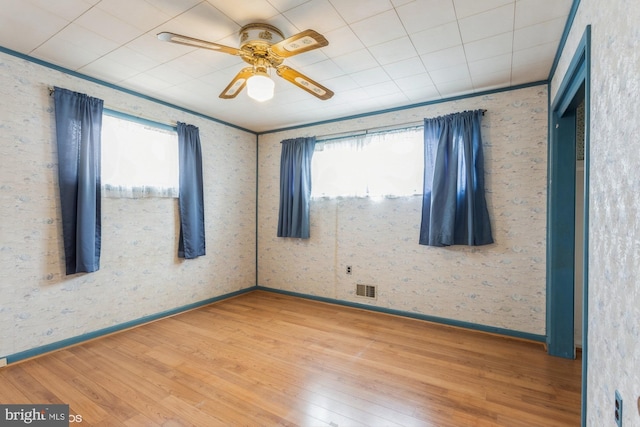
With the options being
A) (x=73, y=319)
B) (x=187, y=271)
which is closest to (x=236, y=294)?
(x=187, y=271)

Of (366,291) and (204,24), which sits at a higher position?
(204,24)

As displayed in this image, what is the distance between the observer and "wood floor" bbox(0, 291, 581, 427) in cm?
186

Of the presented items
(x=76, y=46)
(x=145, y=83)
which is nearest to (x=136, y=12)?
(x=76, y=46)

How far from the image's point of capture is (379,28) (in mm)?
2076

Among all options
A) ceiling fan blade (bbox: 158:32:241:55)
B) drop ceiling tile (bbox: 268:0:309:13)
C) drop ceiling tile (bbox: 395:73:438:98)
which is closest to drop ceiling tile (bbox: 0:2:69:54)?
ceiling fan blade (bbox: 158:32:241:55)

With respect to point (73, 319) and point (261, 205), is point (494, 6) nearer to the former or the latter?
point (261, 205)

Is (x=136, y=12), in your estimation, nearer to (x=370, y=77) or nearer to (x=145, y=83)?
(x=145, y=83)

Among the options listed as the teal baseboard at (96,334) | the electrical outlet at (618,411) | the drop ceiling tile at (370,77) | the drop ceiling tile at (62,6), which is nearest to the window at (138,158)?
the drop ceiling tile at (62,6)

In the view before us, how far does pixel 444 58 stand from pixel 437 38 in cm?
33

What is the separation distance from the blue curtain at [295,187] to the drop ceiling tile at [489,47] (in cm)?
225

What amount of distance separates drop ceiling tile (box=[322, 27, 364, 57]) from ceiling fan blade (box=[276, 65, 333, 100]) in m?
0.30

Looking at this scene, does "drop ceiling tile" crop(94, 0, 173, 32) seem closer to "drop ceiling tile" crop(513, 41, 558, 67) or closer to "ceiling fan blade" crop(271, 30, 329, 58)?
"ceiling fan blade" crop(271, 30, 329, 58)

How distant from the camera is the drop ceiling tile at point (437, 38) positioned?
6.82 feet

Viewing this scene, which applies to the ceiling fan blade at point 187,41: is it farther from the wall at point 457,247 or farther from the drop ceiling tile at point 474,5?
the wall at point 457,247
